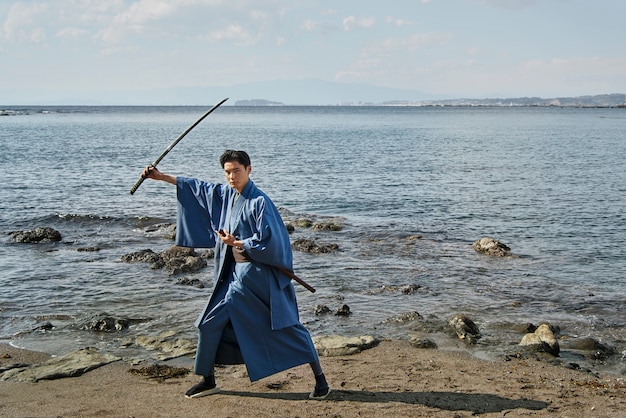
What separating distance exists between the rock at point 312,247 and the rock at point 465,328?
5861 mm

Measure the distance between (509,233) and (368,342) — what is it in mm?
10510

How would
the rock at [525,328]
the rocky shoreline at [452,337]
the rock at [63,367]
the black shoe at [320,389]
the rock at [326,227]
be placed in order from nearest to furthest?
1. the black shoe at [320,389]
2. the rock at [63,367]
3. the rocky shoreline at [452,337]
4. the rock at [525,328]
5. the rock at [326,227]

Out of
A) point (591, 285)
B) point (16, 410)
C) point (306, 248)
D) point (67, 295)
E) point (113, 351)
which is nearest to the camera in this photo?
point (16, 410)

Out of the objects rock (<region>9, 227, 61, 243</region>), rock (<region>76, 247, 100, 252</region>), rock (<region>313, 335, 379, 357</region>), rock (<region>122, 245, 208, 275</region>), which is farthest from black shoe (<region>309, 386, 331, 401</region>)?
rock (<region>9, 227, 61, 243</region>)

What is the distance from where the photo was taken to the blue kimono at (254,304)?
6.20 meters

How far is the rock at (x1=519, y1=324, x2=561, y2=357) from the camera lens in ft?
27.7

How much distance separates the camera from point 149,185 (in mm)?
27797

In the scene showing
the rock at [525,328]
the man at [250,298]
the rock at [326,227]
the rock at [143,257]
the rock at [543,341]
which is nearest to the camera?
the man at [250,298]

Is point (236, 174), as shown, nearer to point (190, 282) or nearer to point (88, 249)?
point (190, 282)

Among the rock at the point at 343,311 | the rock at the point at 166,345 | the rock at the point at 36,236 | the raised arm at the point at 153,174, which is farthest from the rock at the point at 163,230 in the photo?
the raised arm at the point at 153,174

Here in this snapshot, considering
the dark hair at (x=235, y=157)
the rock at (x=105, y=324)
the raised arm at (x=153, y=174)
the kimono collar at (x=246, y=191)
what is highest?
the dark hair at (x=235, y=157)

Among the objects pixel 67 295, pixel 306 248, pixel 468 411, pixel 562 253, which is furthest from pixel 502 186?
pixel 468 411

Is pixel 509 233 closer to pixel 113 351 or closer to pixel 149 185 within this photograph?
pixel 113 351

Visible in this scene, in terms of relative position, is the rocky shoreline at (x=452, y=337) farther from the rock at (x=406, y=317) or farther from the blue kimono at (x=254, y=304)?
the blue kimono at (x=254, y=304)
